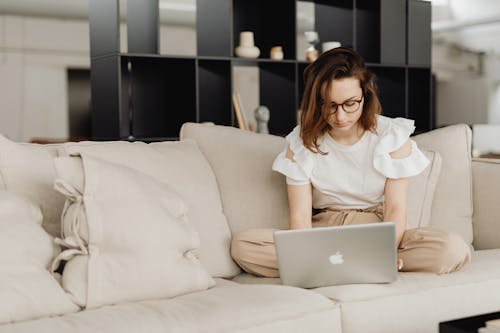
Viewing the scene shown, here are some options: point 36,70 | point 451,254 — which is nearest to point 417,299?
point 451,254

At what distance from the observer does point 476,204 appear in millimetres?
2803

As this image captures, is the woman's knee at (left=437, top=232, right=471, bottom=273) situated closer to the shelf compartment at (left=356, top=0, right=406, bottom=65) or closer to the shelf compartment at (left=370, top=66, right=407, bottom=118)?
the shelf compartment at (left=356, top=0, right=406, bottom=65)

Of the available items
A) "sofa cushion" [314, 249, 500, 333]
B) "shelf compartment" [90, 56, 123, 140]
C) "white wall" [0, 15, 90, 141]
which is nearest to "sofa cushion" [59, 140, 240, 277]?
"sofa cushion" [314, 249, 500, 333]

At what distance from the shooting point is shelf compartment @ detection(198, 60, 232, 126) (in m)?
4.21

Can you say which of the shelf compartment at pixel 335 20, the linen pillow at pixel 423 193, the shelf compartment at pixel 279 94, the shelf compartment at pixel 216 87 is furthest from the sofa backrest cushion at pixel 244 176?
the shelf compartment at pixel 335 20

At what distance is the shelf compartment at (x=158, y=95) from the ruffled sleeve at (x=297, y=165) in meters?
1.60

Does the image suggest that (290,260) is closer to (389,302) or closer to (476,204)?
(389,302)

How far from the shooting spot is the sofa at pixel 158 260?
1.81m

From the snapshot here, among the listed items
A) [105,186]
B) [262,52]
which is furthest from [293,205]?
[262,52]

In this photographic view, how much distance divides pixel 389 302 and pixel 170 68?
99.4 inches

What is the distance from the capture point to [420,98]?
16.6 feet

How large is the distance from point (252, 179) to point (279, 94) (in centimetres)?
205

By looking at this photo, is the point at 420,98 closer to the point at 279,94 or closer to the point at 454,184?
the point at 279,94

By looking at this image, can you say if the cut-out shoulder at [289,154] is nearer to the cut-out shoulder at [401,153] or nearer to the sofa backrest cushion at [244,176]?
the sofa backrest cushion at [244,176]
